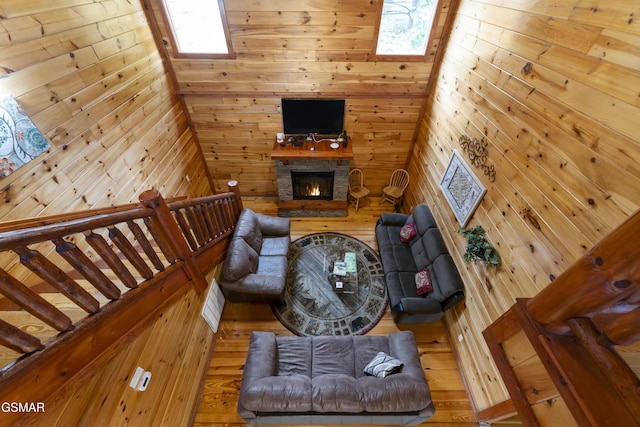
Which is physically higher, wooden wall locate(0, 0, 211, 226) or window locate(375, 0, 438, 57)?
window locate(375, 0, 438, 57)

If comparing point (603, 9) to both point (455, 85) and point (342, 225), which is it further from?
point (342, 225)

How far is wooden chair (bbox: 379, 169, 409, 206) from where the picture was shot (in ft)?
15.5

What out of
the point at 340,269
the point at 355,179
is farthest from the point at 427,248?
the point at 355,179

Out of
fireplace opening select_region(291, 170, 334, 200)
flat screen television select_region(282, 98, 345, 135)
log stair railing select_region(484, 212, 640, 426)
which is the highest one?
flat screen television select_region(282, 98, 345, 135)

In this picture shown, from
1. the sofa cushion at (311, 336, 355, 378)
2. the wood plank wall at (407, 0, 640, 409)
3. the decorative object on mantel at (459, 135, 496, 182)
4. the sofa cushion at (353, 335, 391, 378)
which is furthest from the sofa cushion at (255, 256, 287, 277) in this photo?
the decorative object on mantel at (459, 135, 496, 182)

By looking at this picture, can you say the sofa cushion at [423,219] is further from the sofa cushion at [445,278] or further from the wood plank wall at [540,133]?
the sofa cushion at [445,278]

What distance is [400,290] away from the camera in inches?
126

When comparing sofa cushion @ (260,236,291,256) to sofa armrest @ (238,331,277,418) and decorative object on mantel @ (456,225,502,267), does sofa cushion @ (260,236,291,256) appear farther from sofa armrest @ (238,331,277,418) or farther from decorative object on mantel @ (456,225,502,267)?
decorative object on mantel @ (456,225,502,267)

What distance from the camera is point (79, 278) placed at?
185 centimetres

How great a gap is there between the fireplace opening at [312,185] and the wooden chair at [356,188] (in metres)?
0.47

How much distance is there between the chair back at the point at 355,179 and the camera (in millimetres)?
4762

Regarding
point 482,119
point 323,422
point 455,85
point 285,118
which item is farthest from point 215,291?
point 455,85

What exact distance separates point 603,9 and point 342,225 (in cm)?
363

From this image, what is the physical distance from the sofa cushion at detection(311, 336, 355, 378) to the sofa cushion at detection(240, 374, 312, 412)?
517 millimetres
